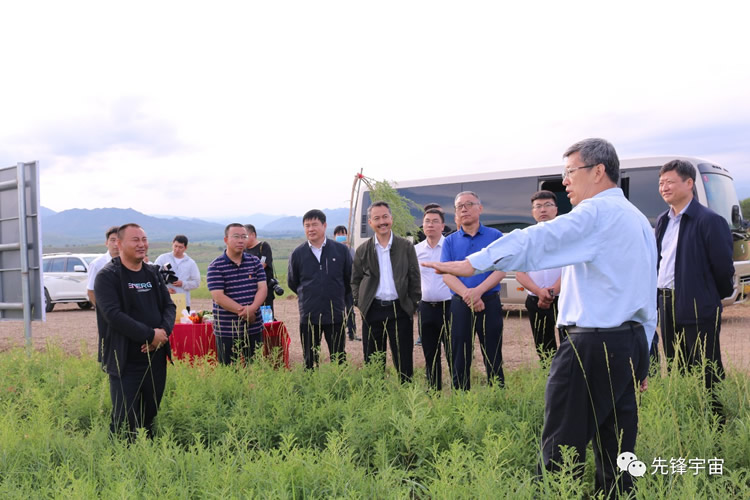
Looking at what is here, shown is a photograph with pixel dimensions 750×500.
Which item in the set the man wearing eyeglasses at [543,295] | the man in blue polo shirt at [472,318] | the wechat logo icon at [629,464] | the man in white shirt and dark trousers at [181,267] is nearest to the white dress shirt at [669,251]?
the man wearing eyeglasses at [543,295]

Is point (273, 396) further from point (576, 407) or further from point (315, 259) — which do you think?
point (576, 407)

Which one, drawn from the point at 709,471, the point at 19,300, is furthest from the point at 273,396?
the point at 19,300

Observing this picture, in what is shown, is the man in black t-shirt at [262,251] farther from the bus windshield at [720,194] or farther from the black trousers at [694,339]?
the bus windshield at [720,194]

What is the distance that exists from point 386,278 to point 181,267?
4.71m

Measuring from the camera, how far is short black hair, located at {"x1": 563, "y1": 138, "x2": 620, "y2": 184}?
Answer: 2.53m

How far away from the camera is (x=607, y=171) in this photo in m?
2.54

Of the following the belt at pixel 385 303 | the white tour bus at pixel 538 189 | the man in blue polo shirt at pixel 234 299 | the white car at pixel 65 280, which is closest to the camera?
the belt at pixel 385 303

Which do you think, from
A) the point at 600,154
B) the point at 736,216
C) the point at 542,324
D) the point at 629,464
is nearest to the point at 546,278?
the point at 542,324

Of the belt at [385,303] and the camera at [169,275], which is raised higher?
the camera at [169,275]

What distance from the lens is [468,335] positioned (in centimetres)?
Answer: 490

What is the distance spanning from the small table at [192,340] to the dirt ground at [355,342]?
3.66ft

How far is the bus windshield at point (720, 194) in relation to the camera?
32.8 feet

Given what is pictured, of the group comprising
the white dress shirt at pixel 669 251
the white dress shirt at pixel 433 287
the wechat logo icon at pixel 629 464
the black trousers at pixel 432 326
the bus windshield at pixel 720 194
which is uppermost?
the bus windshield at pixel 720 194

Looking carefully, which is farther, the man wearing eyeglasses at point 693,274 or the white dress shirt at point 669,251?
the white dress shirt at point 669,251
